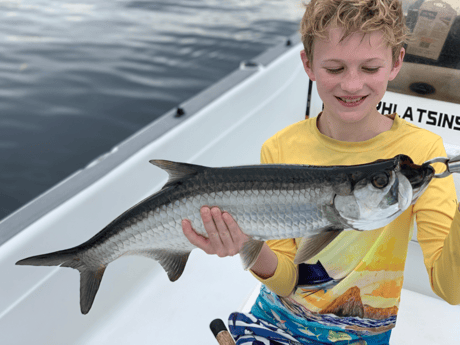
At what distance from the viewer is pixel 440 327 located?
7.34 ft

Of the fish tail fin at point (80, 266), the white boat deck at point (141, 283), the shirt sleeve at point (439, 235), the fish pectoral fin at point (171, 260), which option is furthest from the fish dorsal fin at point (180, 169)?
the white boat deck at point (141, 283)

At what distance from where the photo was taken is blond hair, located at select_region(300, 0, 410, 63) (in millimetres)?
1328

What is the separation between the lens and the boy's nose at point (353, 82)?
134 centimetres

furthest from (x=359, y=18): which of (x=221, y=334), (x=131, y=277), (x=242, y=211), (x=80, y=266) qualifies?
(x=131, y=277)

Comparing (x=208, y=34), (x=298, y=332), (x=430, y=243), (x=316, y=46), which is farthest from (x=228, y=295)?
(x=208, y=34)

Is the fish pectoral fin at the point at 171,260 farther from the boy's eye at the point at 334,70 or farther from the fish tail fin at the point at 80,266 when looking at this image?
the boy's eye at the point at 334,70

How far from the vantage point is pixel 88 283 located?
1383 mm

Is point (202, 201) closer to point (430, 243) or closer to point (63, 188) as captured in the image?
point (430, 243)

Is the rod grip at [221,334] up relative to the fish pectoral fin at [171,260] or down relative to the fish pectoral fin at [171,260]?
down

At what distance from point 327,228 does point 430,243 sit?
0.48 m

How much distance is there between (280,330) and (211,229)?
2.32 ft

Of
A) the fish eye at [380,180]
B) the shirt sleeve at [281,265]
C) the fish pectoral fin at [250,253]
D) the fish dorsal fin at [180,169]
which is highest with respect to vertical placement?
the fish eye at [380,180]

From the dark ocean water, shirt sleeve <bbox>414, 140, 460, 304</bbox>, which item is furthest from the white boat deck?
the dark ocean water

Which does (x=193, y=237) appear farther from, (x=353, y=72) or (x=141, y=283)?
(x=141, y=283)
